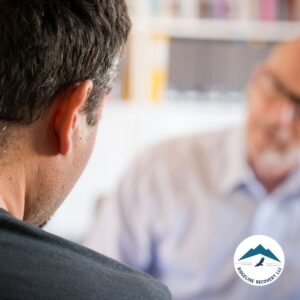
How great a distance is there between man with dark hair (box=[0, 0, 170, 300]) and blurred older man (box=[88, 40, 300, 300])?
1.33 meters

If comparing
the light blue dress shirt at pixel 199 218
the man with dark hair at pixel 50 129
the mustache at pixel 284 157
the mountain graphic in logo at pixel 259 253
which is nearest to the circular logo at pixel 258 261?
the mountain graphic in logo at pixel 259 253

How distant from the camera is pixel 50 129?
77 cm

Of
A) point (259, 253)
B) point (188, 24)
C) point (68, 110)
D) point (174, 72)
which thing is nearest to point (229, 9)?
point (188, 24)

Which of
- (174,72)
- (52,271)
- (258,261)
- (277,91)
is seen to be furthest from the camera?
(174,72)

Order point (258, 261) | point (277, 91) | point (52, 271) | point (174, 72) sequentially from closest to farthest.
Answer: point (52, 271)
point (258, 261)
point (277, 91)
point (174, 72)

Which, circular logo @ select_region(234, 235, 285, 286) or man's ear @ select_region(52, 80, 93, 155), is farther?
circular logo @ select_region(234, 235, 285, 286)

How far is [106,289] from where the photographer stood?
688mm

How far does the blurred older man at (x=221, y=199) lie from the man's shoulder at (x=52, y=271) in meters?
1.39

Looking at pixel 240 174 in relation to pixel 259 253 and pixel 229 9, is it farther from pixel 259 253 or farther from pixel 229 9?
pixel 259 253

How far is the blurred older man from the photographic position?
2.10 m

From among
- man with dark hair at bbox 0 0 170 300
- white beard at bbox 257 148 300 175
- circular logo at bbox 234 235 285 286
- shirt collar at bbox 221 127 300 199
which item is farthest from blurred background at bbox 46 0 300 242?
man with dark hair at bbox 0 0 170 300

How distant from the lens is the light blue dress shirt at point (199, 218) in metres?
2.09

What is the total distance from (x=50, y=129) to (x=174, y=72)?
1581mm

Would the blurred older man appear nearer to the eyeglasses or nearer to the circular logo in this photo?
the eyeglasses
